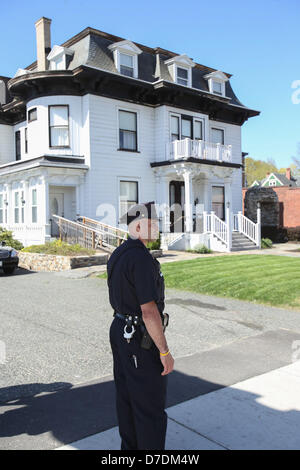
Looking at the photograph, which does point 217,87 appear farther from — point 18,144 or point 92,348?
point 92,348

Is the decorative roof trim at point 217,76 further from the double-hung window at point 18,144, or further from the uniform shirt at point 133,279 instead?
the uniform shirt at point 133,279

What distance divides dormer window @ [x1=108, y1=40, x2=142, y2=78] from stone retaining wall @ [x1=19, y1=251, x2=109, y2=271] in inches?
407

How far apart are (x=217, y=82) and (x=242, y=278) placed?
17.0 m

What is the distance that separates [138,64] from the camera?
21.2 metres

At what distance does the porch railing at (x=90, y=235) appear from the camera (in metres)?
16.7

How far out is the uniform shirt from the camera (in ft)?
9.24

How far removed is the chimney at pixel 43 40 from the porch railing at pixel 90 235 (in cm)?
909

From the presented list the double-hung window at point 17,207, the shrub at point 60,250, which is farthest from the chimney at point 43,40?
the shrub at point 60,250

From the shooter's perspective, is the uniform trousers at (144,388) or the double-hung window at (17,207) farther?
the double-hung window at (17,207)

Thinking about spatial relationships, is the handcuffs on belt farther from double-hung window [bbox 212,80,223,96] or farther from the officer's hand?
double-hung window [bbox 212,80,223,96]

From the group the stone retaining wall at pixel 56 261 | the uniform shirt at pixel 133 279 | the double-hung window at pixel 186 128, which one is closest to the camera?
the uniform shirt at pixel 133 279

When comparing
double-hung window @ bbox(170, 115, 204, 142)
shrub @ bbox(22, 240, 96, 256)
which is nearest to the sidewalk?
shrub @ bbox(22, 240, 96, 256)

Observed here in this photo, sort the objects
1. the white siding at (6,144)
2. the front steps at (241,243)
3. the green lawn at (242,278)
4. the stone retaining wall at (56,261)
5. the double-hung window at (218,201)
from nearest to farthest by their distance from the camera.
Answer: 1. the green lawn at (242,278)
2. the stone retaining wall at (56,261)
3. the front steps at (241,243)
4. the white siding at (6,144)
5. the double-hung window at (218,201)

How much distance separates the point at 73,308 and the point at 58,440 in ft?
17.3
